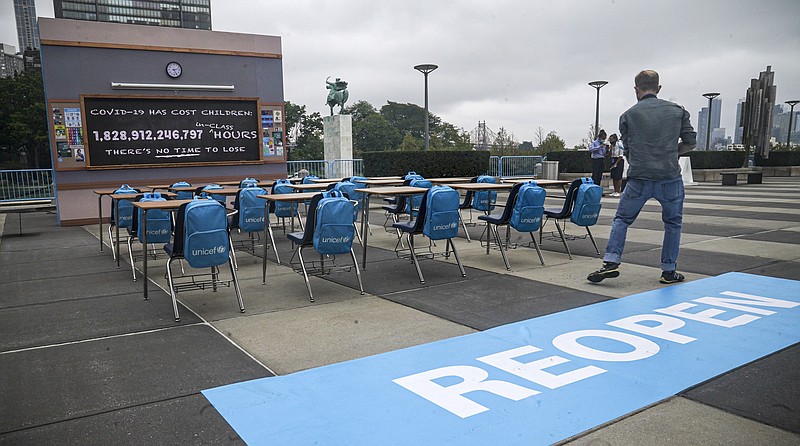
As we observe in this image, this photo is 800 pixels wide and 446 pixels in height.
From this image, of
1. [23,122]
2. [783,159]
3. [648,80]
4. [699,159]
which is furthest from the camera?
[783,159]

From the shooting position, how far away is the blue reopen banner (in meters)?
2.83

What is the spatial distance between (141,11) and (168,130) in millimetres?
108660

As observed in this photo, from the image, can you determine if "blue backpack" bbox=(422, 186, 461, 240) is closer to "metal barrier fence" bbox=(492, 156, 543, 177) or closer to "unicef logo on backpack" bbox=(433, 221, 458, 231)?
"unicef logo on backpack" bbox=(433, 221, 458, 231)

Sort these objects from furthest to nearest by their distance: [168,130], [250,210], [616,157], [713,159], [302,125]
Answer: [302,125]
[713,159]
[616,157]
[168,130]
[250,210]

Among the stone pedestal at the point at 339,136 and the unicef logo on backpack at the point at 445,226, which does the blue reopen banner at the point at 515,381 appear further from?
the stone pedestal at the point at 339,136

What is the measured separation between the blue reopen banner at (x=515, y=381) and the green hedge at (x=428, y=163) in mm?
14184

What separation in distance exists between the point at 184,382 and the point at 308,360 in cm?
83

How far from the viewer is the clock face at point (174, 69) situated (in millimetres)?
13234

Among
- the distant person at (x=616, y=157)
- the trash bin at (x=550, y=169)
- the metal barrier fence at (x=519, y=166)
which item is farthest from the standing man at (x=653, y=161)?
the trash bin at (x=550, y=169)

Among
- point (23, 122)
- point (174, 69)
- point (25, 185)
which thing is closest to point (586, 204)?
point (174, 69)

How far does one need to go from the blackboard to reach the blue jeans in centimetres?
1062

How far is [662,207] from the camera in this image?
5832 millimetres

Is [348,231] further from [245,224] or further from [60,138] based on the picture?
[60,138]

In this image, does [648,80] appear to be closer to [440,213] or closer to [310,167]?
[440,213]
